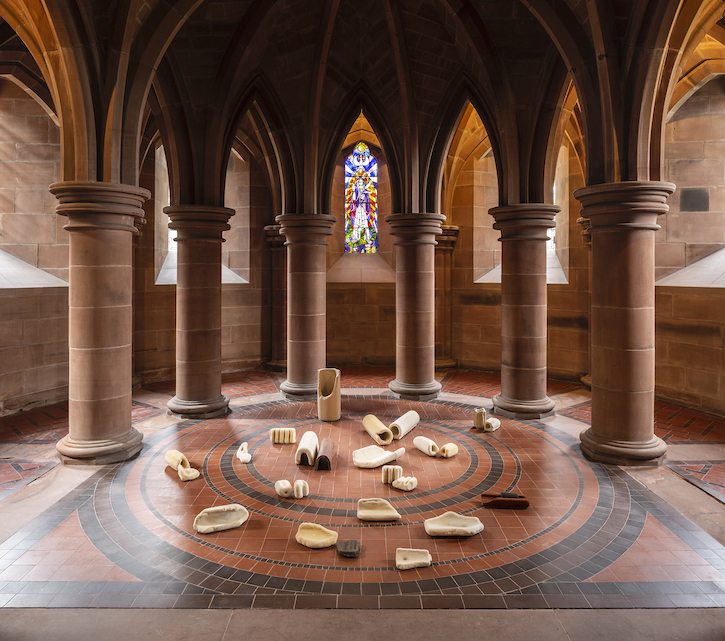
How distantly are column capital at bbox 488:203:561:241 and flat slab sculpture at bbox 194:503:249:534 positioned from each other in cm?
601

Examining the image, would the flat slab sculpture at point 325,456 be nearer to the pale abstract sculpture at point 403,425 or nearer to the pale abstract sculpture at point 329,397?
the pale abstract sculpture at point 403,425

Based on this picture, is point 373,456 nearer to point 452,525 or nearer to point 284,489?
point 284,489

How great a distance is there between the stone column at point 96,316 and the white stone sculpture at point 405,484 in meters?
3.33

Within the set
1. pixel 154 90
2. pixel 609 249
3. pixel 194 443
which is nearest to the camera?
pixel 609 249

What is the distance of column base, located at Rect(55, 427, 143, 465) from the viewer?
20.8 feet

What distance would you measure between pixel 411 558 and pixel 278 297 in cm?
1006

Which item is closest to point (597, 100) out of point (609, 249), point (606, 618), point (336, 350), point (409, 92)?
point (609, 249)

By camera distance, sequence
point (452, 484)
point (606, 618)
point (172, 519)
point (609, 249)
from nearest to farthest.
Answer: point (606, 618), point (172, 519), point (452, 484), point (609, 249)

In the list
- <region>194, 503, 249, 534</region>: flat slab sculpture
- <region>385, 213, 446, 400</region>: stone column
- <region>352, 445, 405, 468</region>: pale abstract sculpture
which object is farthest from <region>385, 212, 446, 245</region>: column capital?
→ <region>194, 503, 249, 534</region>: flat slab sculpture

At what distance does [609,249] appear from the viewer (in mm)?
6469

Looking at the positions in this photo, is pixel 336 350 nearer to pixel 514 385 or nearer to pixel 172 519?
pixel 514 385

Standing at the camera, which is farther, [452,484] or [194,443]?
[194,443]

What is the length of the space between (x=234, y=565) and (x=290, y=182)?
7.25m

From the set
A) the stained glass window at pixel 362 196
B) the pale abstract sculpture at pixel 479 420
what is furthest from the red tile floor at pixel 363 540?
the stained glass window at pixel 362 196
